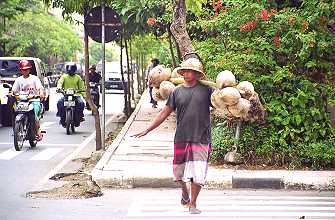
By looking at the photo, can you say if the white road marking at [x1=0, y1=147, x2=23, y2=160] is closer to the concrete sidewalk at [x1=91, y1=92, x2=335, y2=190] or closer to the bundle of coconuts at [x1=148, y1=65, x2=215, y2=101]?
the concrete sidewalk at [x1=91, y1=92, x2=335, y2=190]

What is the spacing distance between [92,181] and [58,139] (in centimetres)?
644

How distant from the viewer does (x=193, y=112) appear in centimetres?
730

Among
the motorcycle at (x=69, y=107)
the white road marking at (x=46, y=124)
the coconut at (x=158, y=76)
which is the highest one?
the coconut at (x=158, y=76)

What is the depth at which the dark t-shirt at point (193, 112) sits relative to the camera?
7301 mm

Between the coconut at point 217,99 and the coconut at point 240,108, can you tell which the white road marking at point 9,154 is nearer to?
the coconut at point 240,108

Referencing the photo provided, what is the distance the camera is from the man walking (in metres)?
7.30

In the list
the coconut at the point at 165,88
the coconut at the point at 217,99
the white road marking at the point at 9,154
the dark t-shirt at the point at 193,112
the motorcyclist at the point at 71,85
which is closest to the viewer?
the dark t-shirt at the point at 193,112

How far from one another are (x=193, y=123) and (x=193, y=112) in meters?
0.12

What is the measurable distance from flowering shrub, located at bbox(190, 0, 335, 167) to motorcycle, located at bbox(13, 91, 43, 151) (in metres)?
4.37

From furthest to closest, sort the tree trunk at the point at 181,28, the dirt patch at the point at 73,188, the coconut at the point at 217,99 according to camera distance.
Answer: the tree trunk at the point at 181,28
the coconut at the point at 217,99
the dirt patch at the point at 73,188

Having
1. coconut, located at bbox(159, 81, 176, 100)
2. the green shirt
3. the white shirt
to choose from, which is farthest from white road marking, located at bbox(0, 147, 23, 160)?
coconut, located at bbox(159, 81, 176, 100)

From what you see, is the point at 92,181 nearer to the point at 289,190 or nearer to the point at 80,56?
the point at 289,190

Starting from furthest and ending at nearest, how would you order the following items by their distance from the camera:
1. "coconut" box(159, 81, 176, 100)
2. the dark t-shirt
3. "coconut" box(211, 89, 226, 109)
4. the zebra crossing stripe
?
"coconut" box(211, 89, 226, 109)
"coconut" box(159, 81, 176, 100)
the zebra crossing stripe
the dark t-shirt

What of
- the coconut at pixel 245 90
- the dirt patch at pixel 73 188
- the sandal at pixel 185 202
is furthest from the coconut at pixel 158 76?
the sandal at pixel 185 202
